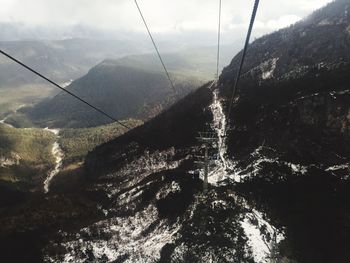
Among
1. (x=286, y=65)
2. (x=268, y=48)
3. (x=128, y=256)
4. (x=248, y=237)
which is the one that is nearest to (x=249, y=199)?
(x=248, y=237)

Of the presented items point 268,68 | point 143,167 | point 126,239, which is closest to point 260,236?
point 126,239

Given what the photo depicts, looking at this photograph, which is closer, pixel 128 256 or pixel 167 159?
pixel 128 256

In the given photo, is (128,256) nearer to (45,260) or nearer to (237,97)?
(45,260)

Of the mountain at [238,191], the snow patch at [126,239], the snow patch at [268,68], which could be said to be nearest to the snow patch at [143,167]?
the mountain at [238,191]

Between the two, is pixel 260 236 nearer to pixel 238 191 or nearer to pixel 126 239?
pixel 238 191

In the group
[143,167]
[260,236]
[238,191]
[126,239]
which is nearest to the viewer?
[260,236]

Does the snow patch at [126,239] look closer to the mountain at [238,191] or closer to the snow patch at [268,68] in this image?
the mountain at [238,191]

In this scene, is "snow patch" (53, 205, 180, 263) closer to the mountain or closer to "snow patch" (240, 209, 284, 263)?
the mountain

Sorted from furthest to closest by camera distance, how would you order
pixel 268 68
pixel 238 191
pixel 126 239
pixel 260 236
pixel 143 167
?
pixel 268 68, pixel 143 167, pixel 238 191, pixel 126 239, pixel 260 236
